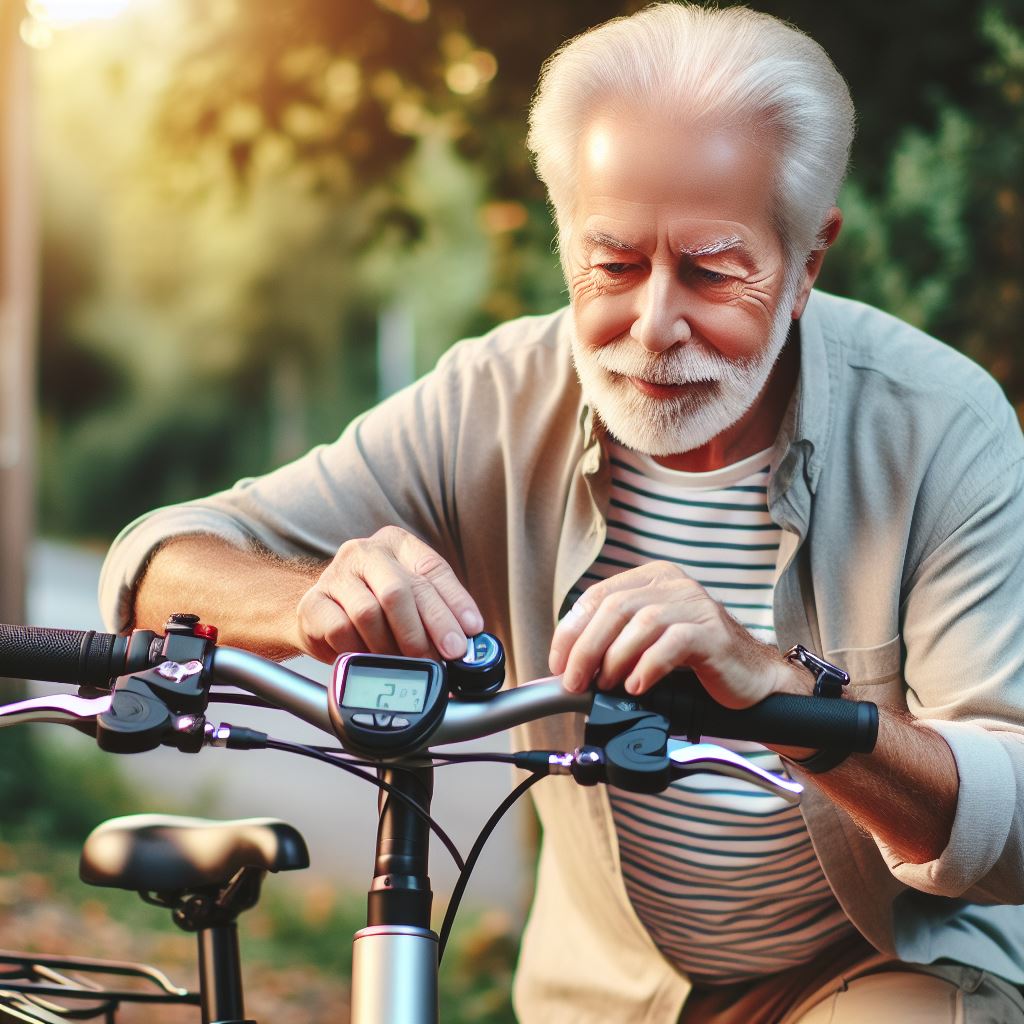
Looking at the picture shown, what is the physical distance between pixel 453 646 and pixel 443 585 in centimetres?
9

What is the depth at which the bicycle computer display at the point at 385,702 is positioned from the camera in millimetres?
1456

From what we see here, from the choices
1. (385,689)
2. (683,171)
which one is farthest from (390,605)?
(683,171)

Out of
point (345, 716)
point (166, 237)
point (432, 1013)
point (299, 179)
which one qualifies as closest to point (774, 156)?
point (345, 716)

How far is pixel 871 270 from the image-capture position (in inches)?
171

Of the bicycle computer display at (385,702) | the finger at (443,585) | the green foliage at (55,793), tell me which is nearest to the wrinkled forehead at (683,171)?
the finger at (443,585)

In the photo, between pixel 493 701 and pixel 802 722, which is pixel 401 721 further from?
pixel 802 722

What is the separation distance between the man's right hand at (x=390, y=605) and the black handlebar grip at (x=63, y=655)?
0.77 ft

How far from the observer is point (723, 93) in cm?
209

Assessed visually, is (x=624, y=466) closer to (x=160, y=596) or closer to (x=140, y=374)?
(x=160, y=596)

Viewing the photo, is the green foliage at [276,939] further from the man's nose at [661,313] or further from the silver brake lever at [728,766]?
the silver brake lever at [728,766]

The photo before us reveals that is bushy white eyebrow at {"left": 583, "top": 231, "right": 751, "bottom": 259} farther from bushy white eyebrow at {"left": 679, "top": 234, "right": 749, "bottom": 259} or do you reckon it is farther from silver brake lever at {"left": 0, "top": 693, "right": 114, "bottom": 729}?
silver brake lever at {"left": 0, "top": 693, "right": 114, "bottom": 729}

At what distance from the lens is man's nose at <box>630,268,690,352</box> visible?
2061 millimetres

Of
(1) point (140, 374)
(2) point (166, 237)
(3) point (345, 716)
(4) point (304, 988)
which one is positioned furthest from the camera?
(1) point (140, 374)

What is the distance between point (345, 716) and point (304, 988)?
413 cm
